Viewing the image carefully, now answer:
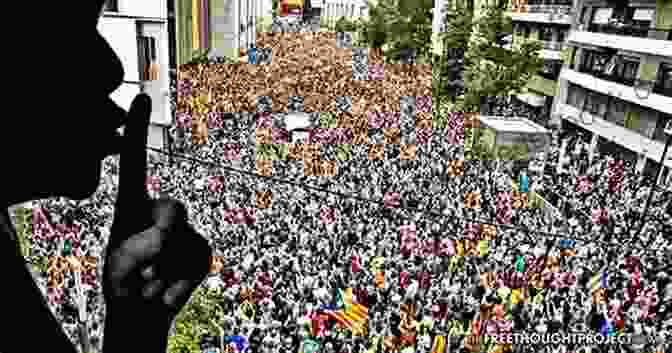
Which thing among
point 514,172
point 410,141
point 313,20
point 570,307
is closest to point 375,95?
point 410,141

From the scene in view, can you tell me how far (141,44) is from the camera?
58.4ft

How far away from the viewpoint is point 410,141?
22.1 m

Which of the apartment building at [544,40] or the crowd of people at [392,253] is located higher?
the apartment building at [544,40]

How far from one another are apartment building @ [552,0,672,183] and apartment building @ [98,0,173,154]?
50.8 ft

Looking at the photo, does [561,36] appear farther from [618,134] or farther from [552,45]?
[618,134]

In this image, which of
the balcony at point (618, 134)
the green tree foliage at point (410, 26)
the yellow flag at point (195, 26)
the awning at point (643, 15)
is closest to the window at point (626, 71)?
the awning at point (643, 15)

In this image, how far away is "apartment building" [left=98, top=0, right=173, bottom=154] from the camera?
56.0ft

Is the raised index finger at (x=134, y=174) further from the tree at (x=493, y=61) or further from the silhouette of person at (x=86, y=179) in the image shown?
the tree at (x=493, y=61)

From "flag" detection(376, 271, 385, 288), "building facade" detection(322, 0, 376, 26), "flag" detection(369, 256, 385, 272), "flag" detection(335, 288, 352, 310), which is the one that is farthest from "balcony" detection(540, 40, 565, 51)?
"building facade" detection(322, 0, 376, 26)

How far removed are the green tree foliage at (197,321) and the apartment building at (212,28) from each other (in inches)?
903

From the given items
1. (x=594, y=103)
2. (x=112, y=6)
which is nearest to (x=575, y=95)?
(x=594, y=103)

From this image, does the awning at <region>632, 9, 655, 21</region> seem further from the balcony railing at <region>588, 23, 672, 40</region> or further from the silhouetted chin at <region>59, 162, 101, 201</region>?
the silhouetted chin at <region>59, 162, 101, 201</region>

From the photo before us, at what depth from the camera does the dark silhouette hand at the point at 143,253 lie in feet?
7.27

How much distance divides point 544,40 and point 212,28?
2583cm
